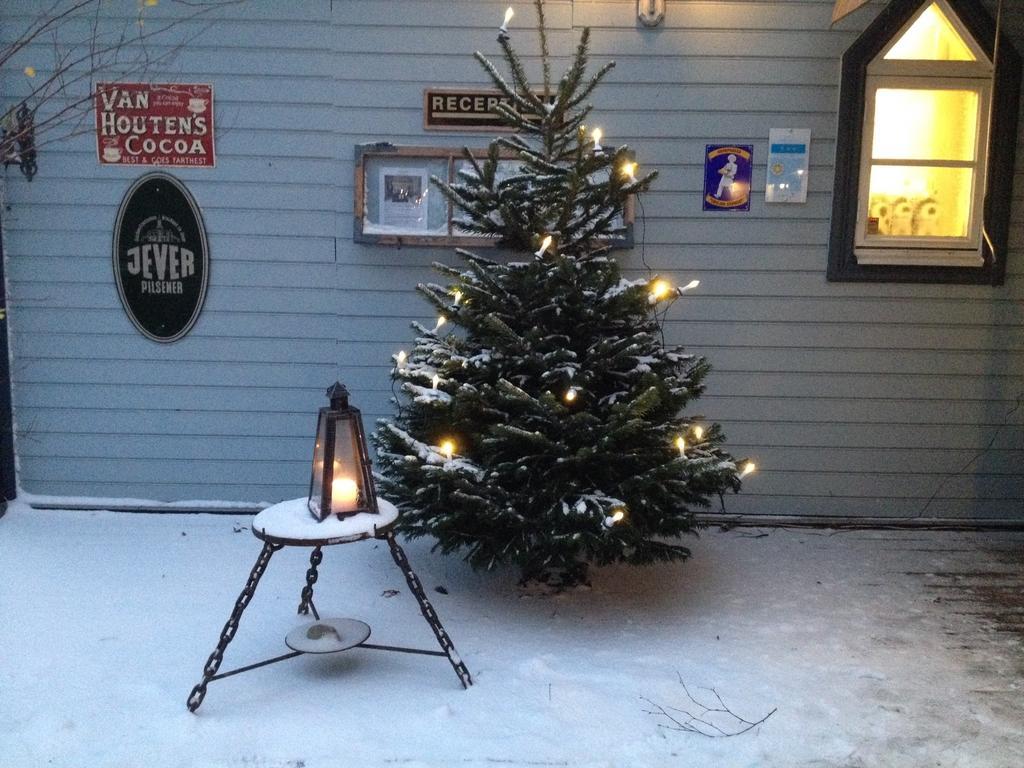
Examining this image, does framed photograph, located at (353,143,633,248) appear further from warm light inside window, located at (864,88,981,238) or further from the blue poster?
warm light inside window, located at (864,88,981,238)

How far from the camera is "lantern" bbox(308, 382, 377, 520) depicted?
3338mm

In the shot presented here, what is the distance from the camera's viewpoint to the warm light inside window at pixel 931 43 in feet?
17.5

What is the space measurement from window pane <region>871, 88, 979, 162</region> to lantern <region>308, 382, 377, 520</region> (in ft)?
12.4

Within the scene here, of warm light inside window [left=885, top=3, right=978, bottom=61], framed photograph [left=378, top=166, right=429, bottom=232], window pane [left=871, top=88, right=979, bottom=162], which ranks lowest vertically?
framed photograph [left=378, top=166, right=429, bottom=232]

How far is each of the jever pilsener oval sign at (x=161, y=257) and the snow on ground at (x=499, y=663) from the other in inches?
52.1

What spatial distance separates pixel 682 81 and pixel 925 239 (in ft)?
5.84

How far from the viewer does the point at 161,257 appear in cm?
543

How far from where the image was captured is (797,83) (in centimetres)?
531

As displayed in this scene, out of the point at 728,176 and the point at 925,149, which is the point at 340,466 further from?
the point at 925,149

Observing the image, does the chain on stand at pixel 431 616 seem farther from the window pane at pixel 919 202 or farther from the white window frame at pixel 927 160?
the window pane at pixel 919 202

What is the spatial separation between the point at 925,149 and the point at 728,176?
125 centimetres

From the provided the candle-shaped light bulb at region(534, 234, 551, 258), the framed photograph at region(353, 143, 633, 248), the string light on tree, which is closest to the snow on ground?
the string light on tree

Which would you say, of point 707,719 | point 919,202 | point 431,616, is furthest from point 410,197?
point 707,719

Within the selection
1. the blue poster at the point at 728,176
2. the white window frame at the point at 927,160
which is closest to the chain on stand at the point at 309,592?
the blue poster at the point at 728,176
